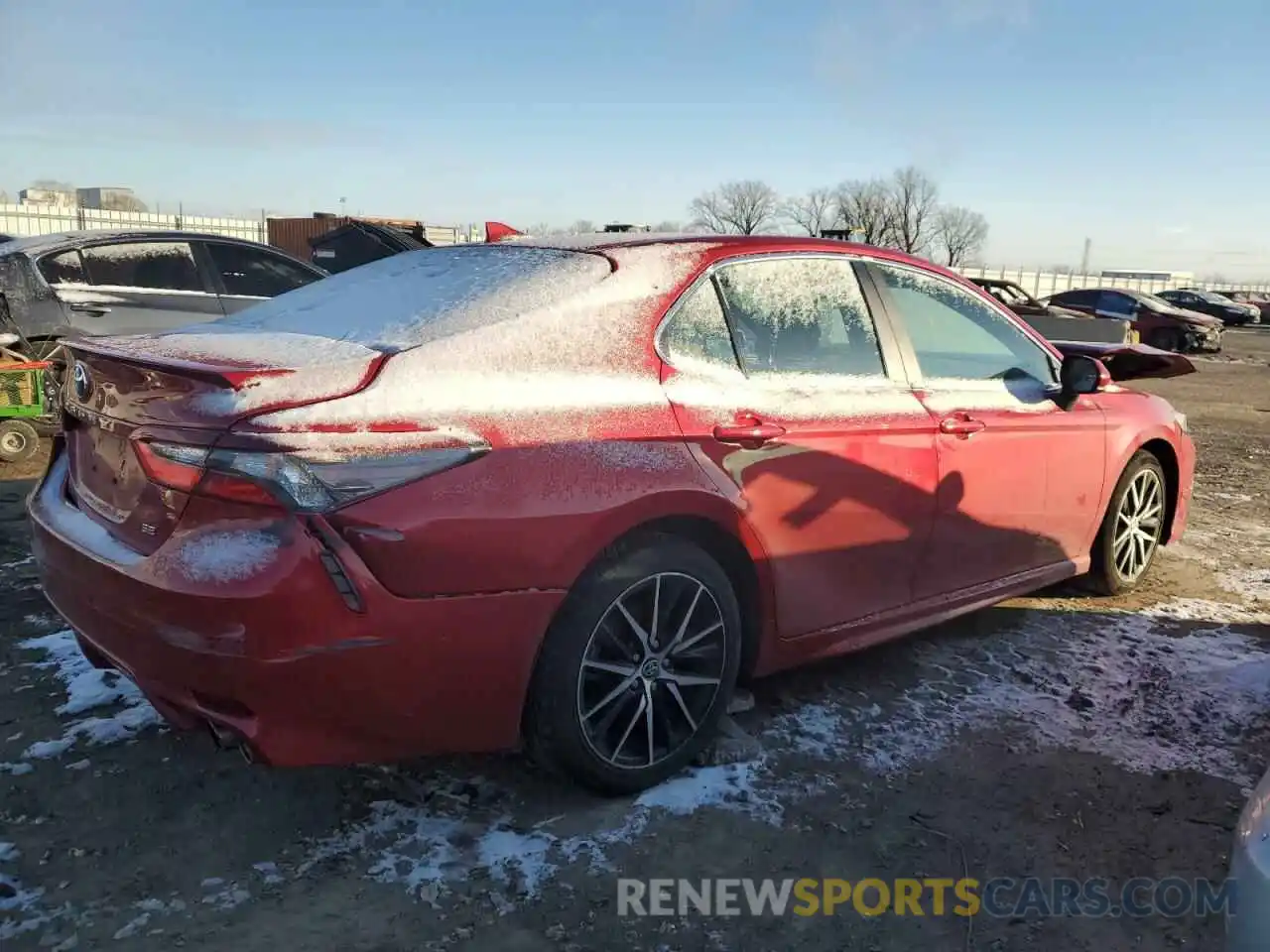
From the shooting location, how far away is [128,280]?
23.2 ft

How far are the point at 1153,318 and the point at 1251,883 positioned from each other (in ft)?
82.2

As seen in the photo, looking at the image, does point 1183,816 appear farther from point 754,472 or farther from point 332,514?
point 332,514

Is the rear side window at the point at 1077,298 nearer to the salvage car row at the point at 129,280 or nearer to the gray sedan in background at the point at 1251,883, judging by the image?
the salvage car row at the point at 129,280

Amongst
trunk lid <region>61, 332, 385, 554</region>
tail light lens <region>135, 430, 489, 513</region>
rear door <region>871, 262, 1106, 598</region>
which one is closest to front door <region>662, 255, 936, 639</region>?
rear door <region>871, 262, 1106, 598</region>

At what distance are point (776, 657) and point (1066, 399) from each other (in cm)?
183

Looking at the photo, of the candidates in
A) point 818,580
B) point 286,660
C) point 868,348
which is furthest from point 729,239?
point 286,660

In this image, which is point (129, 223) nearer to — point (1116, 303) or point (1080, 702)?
point (1116, 303)

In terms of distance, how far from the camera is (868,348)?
3.30 metres

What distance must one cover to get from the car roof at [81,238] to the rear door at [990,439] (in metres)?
5.83

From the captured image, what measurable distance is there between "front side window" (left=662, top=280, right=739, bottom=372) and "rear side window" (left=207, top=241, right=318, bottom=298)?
213 inches

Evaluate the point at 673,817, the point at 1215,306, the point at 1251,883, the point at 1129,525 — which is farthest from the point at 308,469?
the point at 1215,306

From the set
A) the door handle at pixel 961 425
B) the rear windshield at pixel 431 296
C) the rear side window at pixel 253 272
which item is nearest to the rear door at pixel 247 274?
the rear side window at pixel 253 272

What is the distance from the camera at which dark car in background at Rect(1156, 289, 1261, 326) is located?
1364 inches

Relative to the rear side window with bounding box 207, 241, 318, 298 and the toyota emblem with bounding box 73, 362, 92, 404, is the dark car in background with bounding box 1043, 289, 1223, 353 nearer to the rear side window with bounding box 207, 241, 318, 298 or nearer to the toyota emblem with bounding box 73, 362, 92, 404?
the rear side window with bounding box 207, 241, 318, 298
